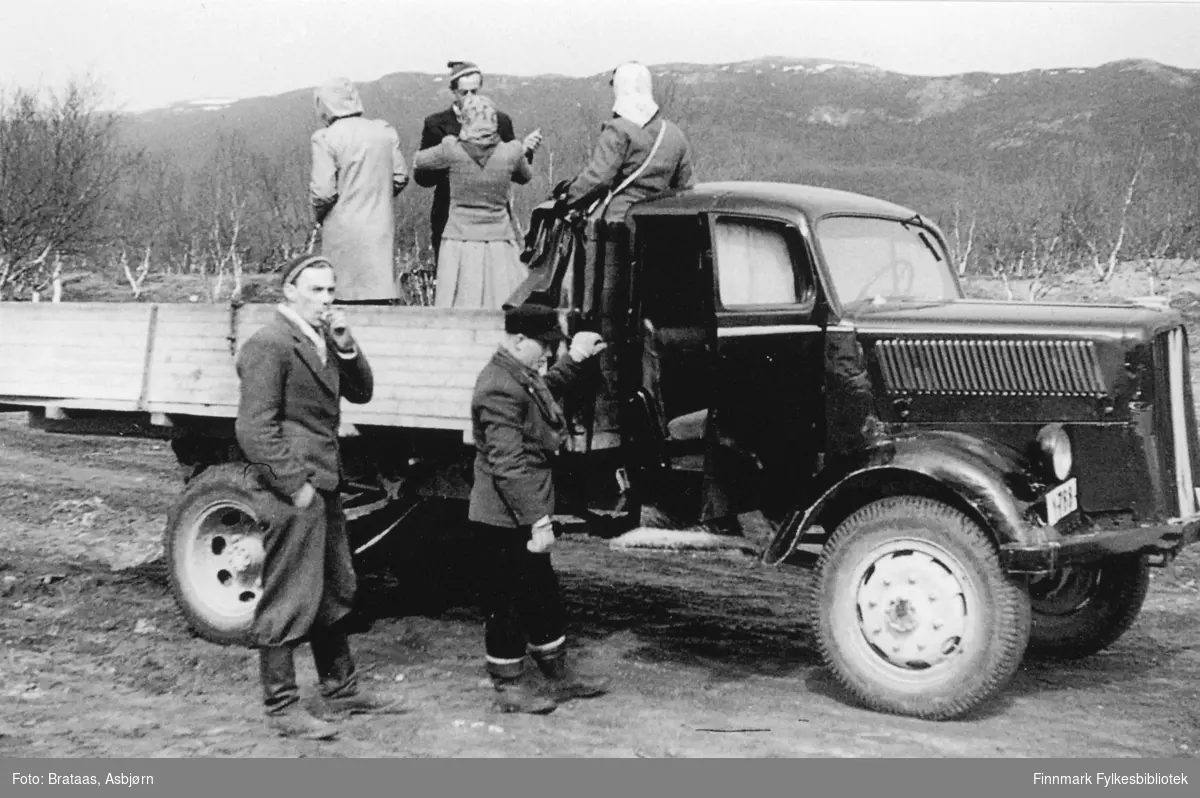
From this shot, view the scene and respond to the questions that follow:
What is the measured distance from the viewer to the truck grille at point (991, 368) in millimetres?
5234

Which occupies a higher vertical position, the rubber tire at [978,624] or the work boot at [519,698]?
the rubber tire at [978,624]

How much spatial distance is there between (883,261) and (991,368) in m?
1.00

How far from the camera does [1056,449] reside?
201 inches

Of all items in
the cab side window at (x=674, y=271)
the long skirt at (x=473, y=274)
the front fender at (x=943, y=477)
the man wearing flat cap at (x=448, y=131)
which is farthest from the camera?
the long skirt at (x=473, y=274)

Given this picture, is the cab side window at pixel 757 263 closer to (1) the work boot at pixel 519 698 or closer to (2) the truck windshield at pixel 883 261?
(2) the truck windshield at pixel 883 261

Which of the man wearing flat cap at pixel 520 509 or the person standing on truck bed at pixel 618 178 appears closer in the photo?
the man wearing flat cap at pixel 520 509

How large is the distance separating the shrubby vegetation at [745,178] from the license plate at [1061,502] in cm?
1778

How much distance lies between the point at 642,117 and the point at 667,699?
8.96ft

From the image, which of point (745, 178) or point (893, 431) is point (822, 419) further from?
point (745, 178)

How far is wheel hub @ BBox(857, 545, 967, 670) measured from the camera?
203 inches

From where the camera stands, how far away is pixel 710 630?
22.3 ft

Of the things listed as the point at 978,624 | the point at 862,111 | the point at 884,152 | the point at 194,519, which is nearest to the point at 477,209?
the point at 194,519

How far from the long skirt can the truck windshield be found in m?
2.04

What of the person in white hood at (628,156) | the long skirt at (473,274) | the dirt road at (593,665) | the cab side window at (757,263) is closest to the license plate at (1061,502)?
the dirt road at (593,665)
